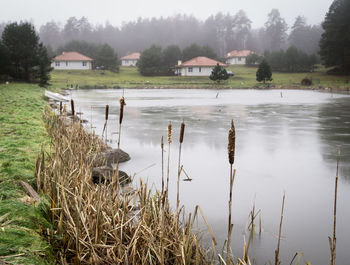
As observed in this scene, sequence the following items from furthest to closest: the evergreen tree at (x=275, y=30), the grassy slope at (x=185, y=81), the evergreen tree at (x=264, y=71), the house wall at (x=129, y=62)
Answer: the evergreen tree at (x=275, y=30) → the house wall at (x=129, y=62) → the grassy slope at (x=185, y=81) → the evergreen tree at (x=264, y=71)

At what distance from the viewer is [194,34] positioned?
6388 inches

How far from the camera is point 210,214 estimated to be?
21.8 feet

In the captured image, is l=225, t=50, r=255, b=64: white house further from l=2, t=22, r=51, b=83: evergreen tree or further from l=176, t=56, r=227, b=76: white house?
l=2, t=22, r=51, b=83: evergreen tree

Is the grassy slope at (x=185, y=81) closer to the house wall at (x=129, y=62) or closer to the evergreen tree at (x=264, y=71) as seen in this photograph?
the evergreen tree at (x=264, y=71)

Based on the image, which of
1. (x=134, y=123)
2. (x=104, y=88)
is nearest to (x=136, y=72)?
(x=104, y=88)

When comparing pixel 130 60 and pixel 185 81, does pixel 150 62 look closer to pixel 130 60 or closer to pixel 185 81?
pixel 185 81

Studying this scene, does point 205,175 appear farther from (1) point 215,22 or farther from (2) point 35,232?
(1) point 215,22

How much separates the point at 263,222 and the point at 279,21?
14556 cm

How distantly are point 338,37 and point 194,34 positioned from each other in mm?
101412

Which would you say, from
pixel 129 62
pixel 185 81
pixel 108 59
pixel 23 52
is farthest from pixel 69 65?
pixel 23 52

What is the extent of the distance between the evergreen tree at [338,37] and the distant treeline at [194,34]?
60.1m

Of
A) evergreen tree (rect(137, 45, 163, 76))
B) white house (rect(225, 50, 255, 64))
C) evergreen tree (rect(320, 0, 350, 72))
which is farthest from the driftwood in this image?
white house (rect(225, 50, 255, 64))

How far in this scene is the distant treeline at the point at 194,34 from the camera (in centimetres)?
14012

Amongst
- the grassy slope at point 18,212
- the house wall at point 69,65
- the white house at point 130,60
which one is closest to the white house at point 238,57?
the white house at point 130,60
